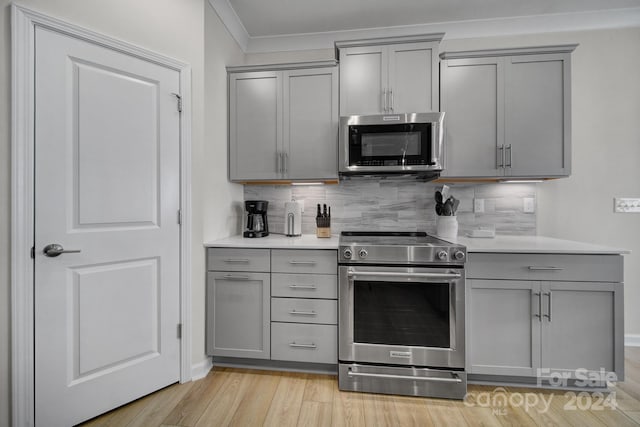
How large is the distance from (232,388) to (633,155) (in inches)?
143

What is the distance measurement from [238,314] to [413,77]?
2.23 meters

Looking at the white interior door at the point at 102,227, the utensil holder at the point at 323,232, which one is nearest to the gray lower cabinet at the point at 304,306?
the utensil holder at the point at 323,232

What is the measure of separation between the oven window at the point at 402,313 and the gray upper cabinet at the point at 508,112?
0.99 m

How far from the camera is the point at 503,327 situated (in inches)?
73.6

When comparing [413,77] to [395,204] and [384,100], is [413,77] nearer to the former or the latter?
[384,100]

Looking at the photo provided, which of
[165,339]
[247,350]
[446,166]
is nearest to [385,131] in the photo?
[446,166]

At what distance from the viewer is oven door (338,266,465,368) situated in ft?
6.07

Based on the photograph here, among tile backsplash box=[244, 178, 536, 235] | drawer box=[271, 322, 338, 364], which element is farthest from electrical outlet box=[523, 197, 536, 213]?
drawer box=[271, 322, 338, 364]

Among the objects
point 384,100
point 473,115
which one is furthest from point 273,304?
point 473,115

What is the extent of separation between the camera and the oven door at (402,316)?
1852mm

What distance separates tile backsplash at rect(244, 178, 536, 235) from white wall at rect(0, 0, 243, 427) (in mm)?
461

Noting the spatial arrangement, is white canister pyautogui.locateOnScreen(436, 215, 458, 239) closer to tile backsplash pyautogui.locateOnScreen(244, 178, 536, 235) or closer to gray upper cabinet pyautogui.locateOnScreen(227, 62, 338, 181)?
tile backsplash pyautogui.locateOnScreen(244, 178, 536, 235)

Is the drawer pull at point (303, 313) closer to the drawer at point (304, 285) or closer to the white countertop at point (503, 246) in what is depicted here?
the drawer at point (304, 285)

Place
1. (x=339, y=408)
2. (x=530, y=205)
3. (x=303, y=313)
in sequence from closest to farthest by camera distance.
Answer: (x=339, y=408), (x=303, y=313), (x=530, y=205)
